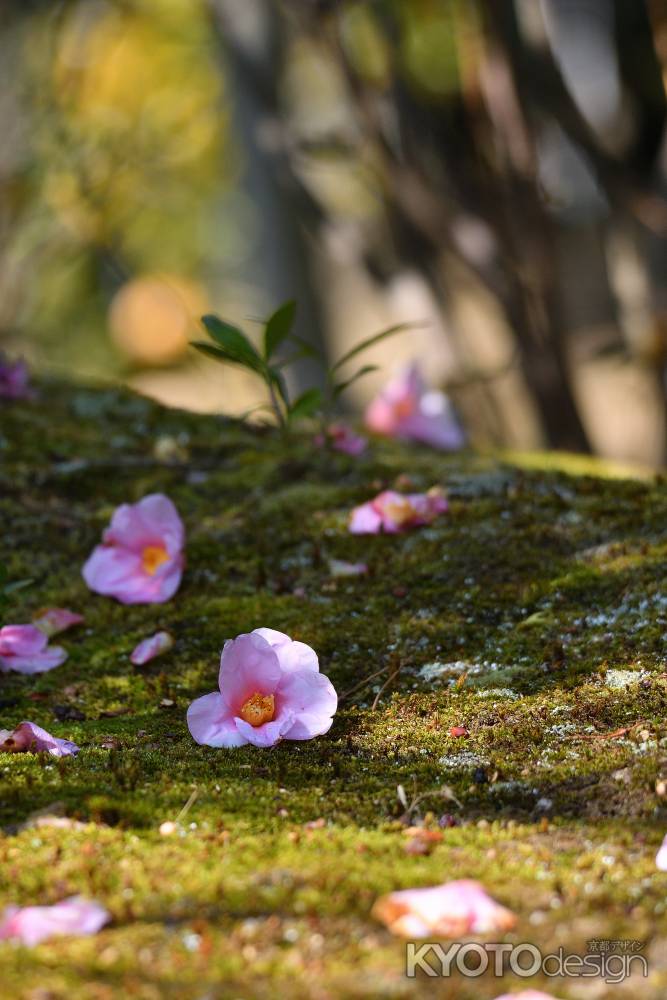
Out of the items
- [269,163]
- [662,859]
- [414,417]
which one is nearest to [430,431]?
[414,417]

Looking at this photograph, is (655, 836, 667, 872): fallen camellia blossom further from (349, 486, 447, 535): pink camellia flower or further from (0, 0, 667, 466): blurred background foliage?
(0, 0, 667, 466): blurred background foliage

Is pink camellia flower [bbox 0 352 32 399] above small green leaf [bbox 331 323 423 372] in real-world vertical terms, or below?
below

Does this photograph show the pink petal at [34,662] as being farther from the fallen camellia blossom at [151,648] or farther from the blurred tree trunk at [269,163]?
the blurred tree trunk at [269,163]

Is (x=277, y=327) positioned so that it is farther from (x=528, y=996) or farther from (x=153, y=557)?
(x=528, y=996)

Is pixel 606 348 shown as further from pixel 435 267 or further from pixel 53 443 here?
pixel 53 443

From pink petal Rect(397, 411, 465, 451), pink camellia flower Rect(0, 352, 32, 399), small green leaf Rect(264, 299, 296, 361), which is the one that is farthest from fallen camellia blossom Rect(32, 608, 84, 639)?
pink petal Rect(397, 411, 465, 451)

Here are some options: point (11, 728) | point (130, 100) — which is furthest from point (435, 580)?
point (130, 100)

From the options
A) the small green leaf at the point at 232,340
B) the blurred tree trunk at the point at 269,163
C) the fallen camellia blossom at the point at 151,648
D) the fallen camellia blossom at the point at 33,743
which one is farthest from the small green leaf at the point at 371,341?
the blurred tree trunk at the point at 269,163
